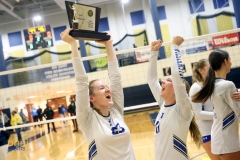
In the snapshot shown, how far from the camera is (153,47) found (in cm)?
205

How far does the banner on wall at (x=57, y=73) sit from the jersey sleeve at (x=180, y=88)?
11.5 metres

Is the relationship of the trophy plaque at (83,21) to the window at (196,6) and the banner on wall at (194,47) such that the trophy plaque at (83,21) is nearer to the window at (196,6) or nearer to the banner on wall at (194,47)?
the banner on wall at (194,47)

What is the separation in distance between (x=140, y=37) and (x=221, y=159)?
12983 millimetres

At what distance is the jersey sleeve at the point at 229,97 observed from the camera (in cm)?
175

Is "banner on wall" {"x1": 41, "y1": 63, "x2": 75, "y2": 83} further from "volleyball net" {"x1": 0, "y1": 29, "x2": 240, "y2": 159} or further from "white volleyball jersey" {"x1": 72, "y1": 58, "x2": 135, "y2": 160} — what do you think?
"white volleyball jersey" {"x1": 72, "y1": 58, "x2": 135, "y2": 160}

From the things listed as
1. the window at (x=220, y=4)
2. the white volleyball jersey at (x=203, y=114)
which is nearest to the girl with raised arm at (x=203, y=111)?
the white volleyball jersey at (x=203, y=114)

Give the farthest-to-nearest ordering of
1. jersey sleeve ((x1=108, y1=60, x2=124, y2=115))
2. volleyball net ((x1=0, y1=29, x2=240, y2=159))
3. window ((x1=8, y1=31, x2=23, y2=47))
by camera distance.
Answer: window ((x1=8, y1=31, x2=23, y2=47)) < volleyball net ((x1=0, y1=29, x2=240, y2=159)) < jersey sleeve ((x1=108, y1=60, x2=124, y2=115))

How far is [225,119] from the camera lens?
1825 mm

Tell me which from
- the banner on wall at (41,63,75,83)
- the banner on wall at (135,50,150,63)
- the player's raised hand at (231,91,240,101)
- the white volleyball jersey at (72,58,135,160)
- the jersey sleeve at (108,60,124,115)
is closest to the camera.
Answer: the white volleyball jersey at (72,58,135,160)

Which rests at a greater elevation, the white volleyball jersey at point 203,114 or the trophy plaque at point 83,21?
the trophy plaque at point 83,21

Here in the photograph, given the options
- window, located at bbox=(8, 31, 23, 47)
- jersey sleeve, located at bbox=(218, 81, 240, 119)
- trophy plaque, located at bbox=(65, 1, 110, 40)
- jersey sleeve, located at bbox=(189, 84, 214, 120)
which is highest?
window, located at bbox=(8, 31, 23, 47)

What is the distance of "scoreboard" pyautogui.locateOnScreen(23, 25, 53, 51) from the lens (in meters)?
11.5

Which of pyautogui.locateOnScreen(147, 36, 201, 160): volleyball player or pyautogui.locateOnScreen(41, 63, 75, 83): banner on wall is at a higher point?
pyautogui.locateOnScreen(41, 63, 75, 83): banner on wall

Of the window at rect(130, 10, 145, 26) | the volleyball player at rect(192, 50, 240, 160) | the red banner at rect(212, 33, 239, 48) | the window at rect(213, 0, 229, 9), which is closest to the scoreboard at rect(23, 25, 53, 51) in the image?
the window at rect(130, 10, 145, 26)
